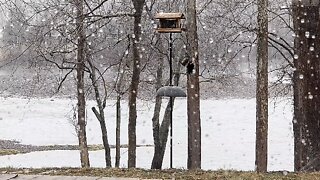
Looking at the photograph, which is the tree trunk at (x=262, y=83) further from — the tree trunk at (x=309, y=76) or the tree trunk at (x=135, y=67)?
the tree trunk at (x=135, y=67)

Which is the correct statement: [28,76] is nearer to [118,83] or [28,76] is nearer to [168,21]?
[118,83]

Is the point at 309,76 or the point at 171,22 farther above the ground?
the point at 171,22

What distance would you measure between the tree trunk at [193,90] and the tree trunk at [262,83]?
1.17 m

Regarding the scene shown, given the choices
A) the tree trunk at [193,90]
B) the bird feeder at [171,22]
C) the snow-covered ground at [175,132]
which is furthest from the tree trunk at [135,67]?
the snow-covered ground at [175,132]

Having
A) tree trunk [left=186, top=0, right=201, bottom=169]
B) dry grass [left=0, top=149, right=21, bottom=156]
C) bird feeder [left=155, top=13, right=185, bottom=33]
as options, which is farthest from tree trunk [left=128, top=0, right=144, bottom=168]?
dry grass [left=0, top=149, right=21, bottom=156]

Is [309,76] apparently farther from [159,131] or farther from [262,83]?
[159,131]

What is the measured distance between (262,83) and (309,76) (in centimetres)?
136

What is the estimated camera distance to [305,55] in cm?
680

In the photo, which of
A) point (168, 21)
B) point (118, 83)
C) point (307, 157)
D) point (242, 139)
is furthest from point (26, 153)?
point (307, 157)

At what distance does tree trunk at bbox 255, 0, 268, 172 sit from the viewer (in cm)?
774

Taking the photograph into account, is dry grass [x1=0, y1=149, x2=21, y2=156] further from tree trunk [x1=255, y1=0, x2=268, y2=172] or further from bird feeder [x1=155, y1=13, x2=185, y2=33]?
tree trunk [x1=255, y1=0, x2=268, y2=172]

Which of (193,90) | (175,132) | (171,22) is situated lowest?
(175,132)

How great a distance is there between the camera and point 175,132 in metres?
22.5

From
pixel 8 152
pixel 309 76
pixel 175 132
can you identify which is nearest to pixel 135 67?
pixel 309 76
